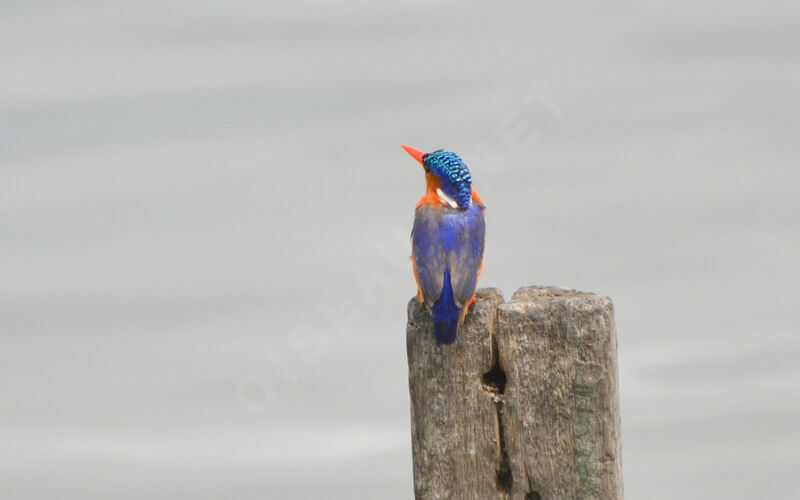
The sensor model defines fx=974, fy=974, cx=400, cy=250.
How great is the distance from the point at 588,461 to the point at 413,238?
160cm

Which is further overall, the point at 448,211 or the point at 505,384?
the point at 448,211

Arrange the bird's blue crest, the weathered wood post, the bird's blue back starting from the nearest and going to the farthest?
the weathered wood post, the bird's blue back, the bird's blue crest

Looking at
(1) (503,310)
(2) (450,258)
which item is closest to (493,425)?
(1) (503,310)

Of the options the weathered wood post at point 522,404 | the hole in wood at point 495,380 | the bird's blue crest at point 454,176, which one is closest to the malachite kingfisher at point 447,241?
the bird's blue crest at point 454,176

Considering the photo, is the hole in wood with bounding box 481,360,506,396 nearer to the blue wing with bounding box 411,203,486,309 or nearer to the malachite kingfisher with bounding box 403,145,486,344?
the malachite kingfisher with bounding box 403,145,486,344

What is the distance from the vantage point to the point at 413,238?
5.71 metres

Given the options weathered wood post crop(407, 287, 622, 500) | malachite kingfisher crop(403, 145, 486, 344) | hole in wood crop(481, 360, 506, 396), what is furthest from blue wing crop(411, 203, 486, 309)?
hole in wood crop(481, 360, 506, 396)

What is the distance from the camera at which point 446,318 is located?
17.1ft

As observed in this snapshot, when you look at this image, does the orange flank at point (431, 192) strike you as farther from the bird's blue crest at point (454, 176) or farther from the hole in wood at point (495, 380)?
the hole in wood at point (495, 380)

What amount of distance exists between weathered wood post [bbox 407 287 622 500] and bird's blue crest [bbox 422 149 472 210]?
744 millimetres

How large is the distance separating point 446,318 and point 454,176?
1.04m

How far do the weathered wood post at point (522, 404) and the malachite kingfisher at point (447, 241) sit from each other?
0.42 ft

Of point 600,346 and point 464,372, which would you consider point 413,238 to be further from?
point 600,346

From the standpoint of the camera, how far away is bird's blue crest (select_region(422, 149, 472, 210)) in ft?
19.1
